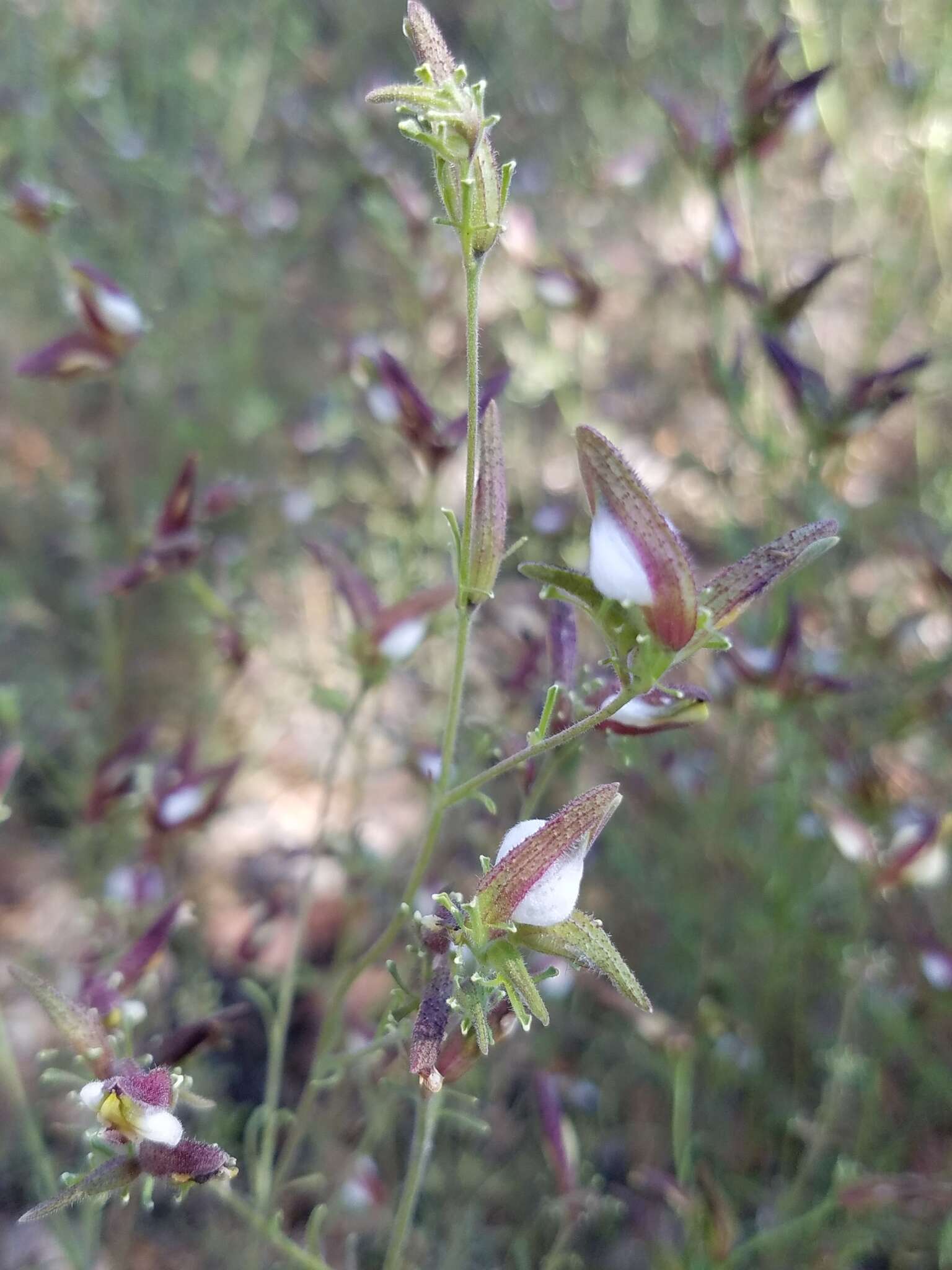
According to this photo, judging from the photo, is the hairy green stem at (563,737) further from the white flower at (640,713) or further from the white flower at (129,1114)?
the white flower at (129,1114)

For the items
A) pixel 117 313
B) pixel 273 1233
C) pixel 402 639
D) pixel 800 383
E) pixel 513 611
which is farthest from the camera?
pixel 513 611

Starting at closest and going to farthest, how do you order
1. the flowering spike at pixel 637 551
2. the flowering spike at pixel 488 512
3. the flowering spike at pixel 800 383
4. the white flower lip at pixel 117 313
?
the flowering spike at pixel 637 551, the flowering spike at pixel 488 512, the white flower lip at pixel 117 313, the flowering spike at pixel 800 383

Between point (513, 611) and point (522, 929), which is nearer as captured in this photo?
point (522, 929)

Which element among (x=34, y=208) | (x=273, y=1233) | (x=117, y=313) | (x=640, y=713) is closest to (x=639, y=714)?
(x=640, y=713)

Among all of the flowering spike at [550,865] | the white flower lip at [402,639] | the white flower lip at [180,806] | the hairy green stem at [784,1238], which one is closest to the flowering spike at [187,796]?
the white flower lip at [180,806]

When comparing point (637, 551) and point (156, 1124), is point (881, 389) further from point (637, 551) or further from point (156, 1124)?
point (156, 1124)
